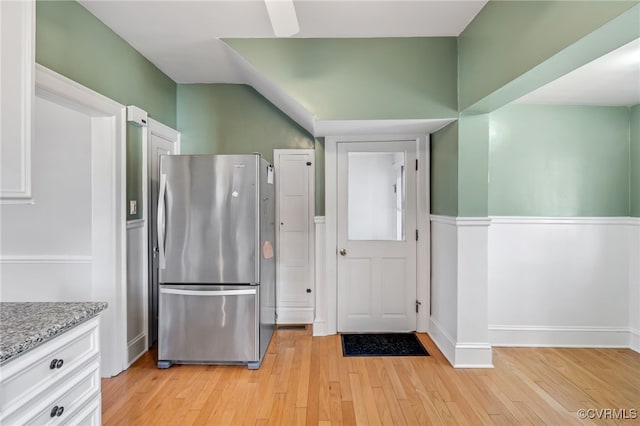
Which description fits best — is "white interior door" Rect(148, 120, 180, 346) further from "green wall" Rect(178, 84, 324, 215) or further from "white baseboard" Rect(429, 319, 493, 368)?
"white baseboard" Rect(429, 319, 493, 368)

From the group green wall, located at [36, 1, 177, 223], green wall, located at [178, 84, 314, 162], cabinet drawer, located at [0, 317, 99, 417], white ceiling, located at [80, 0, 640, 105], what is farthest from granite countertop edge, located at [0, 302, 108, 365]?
green wall, located at [178, 84, 314, 162]

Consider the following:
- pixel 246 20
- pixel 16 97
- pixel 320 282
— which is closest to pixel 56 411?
pixel 16 97

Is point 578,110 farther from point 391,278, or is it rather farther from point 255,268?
point 255,268

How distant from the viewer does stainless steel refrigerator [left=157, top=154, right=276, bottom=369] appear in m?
2.56

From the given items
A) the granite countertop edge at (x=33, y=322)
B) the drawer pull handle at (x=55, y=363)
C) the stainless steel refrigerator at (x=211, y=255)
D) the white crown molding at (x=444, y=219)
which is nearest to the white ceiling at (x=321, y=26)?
the stainless steel refrigerator at (x=211, y=255)

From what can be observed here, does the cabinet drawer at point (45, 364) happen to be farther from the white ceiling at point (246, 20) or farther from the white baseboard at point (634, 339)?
the white baseboard at point (634, 339)

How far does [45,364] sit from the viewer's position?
3.86 feet

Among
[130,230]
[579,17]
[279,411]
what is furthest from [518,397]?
[130,230]

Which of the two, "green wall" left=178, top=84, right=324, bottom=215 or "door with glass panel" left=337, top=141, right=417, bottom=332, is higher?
"green wall" left=178, top=84, right=324, bottom=215

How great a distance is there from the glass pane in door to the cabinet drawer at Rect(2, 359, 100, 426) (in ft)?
7.86

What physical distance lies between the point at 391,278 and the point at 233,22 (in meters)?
2.65

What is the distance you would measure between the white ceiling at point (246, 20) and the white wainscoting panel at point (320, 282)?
1.73 m

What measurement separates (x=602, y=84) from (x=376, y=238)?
2222mm

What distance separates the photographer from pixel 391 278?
335 cm
